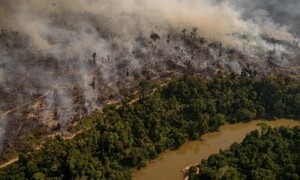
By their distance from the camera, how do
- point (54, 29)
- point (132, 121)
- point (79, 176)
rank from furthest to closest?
point (54, 29) < point (132, 121) < point (79, 176)

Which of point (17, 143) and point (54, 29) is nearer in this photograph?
point (17, 143)

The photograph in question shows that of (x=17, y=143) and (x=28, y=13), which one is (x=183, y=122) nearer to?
(x=17, y=143)

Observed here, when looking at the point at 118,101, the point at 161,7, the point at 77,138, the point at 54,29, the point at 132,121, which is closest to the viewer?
the point at 77,138

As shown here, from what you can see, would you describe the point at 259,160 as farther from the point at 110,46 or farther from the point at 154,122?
the point at 110,46

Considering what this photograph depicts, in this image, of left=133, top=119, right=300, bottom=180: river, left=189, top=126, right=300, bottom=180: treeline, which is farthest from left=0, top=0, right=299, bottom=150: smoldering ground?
left=189, top=126, right=300, bottom=180: treeline

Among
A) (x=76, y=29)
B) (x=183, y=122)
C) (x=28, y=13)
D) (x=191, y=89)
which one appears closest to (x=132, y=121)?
(x=183, y=122)

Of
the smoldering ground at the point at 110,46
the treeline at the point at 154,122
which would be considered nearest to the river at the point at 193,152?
the treeline at the point at 154,122

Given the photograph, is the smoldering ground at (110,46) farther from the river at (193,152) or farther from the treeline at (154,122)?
the river at (193,152)

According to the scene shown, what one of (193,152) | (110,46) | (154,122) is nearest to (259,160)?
(193,152)
